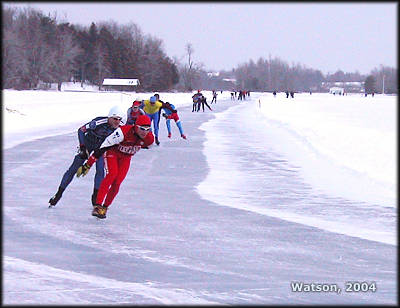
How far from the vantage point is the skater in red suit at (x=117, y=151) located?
21.7ft

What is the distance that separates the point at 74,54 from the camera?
8806 cm

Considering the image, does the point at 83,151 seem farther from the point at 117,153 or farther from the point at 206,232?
the point at 206,232

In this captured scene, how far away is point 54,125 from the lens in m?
23.6

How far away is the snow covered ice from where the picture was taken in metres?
4.32

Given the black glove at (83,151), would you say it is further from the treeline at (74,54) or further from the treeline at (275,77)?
the treeline at (275,77)

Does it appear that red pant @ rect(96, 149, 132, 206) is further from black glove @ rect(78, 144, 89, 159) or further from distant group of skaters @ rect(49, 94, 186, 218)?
black glove @ rect(78, 144, 89, 159)

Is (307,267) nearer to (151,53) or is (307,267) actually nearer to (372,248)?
(372,248)

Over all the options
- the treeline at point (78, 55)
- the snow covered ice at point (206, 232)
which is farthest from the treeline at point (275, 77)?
the snow covered ice at point (206, 232)

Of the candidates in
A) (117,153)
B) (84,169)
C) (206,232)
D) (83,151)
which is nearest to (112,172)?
(117,153)

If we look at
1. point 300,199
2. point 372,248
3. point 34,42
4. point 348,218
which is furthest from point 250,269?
point 34,42

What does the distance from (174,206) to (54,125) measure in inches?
652

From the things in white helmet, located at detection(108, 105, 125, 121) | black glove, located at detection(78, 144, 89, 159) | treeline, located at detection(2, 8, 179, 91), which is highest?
treeline, located at detection(2, 8, 179, 91)

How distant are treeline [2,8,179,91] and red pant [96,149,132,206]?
5788 cm

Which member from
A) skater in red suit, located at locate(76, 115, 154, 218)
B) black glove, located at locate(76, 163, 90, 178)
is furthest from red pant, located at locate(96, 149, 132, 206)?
black glove, located at locate(76, 163, 90, 178)
